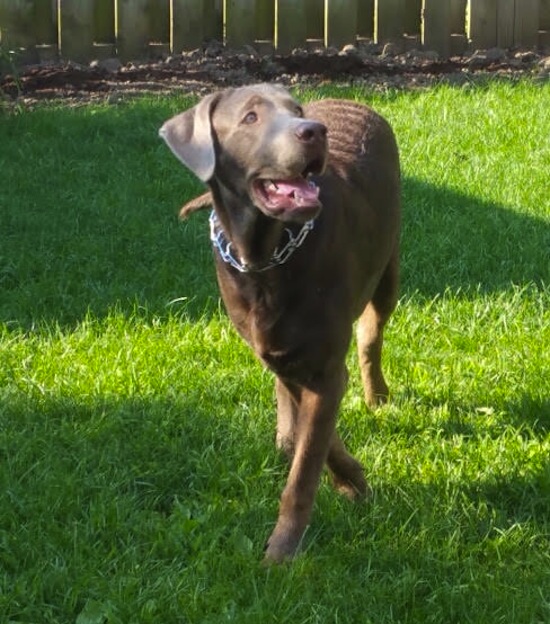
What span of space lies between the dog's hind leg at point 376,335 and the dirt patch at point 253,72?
4.64 m

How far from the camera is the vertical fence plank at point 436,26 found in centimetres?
1084

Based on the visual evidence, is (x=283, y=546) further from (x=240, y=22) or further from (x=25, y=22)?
(x=240, y=22)

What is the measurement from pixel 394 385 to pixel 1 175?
3.40 meters

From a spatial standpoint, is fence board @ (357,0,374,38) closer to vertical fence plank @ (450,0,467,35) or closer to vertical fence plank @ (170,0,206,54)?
vertical fence plank @ (450,0,467,35)

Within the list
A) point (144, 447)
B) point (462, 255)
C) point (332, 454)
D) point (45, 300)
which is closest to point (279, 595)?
point (332, 454)

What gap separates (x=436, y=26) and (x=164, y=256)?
4893 millimetres

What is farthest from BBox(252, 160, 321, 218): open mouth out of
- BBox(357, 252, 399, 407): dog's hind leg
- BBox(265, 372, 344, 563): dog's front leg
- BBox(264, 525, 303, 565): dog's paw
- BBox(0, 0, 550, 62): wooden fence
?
BBox(0, 0, 550, 62): wooden fence

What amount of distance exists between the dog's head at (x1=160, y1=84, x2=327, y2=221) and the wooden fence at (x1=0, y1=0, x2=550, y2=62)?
21.4 feet

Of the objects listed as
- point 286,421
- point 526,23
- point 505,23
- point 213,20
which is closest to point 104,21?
point 213,20

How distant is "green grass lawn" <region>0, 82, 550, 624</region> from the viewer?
3949mm

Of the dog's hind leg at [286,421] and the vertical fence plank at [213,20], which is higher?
the vertical fence plank at [213,20]

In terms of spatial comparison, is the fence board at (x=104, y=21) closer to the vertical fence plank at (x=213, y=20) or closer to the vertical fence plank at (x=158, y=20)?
the vertical fence plank at (x=158, y=20)

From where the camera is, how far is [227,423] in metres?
5.02

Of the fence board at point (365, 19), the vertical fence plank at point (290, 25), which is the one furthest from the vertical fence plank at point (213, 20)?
the fence board at point (365, 19)
